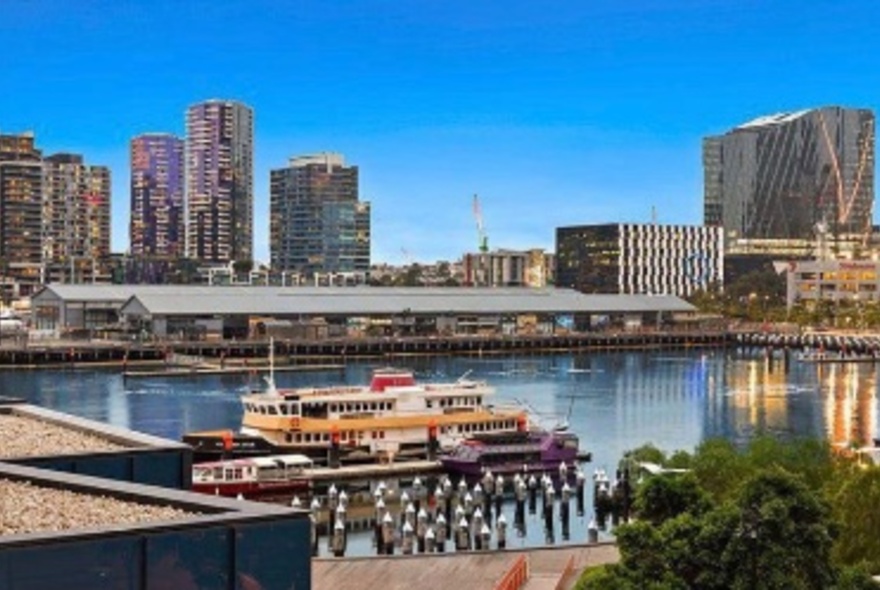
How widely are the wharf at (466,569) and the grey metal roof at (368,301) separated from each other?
91.6 meters

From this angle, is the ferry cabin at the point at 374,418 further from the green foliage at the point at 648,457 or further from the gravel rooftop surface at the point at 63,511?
the gravel rooftop surface at the point at 63,511

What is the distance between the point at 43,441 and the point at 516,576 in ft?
29.0

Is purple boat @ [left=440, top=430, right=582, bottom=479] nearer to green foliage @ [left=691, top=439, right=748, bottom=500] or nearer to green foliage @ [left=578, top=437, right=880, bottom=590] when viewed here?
green foliage @ [left=691, top=439, right=748, bottom=500]

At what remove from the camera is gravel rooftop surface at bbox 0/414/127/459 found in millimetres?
11023

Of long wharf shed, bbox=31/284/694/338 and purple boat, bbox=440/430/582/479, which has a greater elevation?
long wharf shed, bbox=31/284/694/338

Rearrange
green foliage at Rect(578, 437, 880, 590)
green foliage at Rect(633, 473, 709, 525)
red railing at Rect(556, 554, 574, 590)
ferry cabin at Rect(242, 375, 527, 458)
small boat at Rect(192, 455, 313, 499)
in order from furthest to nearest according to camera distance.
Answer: ferry cabin at Rect(242, 375, 527, 458) → small boat at Rect(192, 455, 313, 499) → red railing at Rect(556, 554, 574, 590) → green foliage at Rect(633, 473, 709, 525) → green foliage at Rect(578, 437, 880, 590)

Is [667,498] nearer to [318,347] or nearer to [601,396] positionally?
[601,396]

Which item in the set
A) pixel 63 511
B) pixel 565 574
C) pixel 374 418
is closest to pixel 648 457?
pixel 374 418

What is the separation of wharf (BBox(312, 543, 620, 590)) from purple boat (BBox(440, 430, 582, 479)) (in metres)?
19.2

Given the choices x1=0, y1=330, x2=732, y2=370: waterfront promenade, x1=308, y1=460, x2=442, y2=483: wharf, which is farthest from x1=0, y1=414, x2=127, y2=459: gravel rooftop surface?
x1=0, y1=330, x2=732, y2=370: waterfront promenade

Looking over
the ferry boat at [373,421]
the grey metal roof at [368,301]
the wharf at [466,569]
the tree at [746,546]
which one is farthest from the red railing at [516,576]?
the grey metal roof at [368,301]

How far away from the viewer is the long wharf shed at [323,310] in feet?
375

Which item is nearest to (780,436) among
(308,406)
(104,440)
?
(308,406)

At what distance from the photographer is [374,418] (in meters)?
47.2
